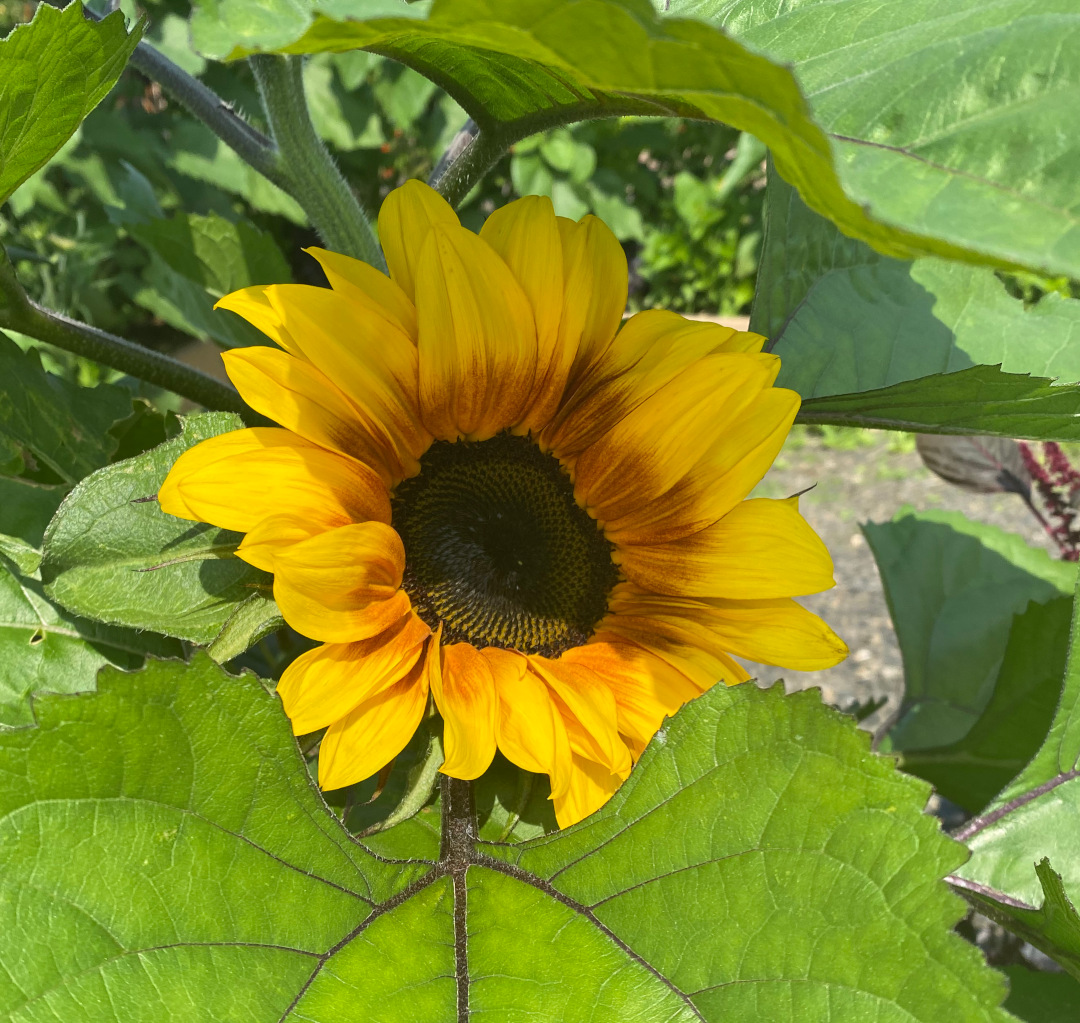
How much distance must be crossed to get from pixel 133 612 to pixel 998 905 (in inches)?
15.8

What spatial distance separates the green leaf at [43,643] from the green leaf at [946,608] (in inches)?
22.3

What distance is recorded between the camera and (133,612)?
1.39ft

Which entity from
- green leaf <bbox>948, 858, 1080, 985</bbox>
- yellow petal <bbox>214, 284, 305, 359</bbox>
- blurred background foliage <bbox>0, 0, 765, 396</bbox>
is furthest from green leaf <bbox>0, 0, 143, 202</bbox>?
blurred background foliage <bbox>0, 0, 765, 396</bbox>

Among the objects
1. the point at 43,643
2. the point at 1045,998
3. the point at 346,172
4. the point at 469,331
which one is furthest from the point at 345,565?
the point at 346,172

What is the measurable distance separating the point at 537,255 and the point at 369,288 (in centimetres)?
7

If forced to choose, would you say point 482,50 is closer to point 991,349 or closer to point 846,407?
point 846,407

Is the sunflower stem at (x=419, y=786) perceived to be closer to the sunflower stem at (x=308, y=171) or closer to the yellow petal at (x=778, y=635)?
the yellow petal at (x=778, y=635)

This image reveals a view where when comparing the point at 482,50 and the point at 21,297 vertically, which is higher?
the point at 482,50

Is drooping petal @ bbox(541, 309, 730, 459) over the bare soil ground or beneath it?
over

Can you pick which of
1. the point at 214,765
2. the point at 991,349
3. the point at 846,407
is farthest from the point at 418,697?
the point at 991,349

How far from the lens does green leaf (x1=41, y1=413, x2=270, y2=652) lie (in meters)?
0.42

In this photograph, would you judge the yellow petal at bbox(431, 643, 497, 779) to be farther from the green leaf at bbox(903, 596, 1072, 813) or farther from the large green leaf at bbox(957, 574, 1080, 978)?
the green leaf at bbox(903, 596, 1072, 813)

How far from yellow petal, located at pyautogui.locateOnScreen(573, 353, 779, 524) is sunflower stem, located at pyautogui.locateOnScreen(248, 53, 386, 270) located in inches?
6.3

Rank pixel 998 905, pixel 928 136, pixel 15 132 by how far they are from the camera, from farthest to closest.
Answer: pixel 998 905 → pixel 15 132 → pixel 928 136
